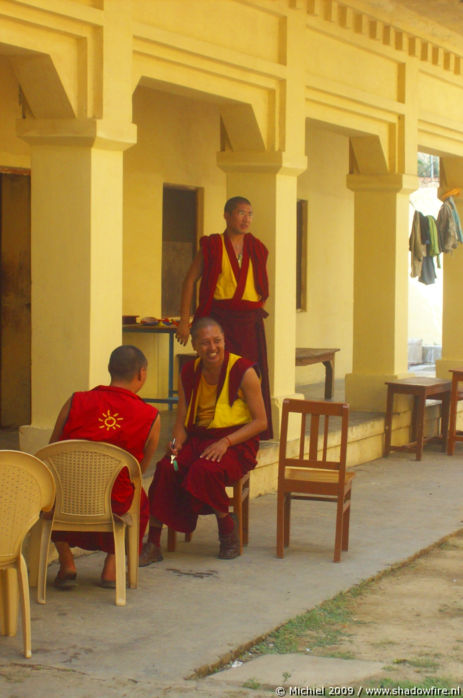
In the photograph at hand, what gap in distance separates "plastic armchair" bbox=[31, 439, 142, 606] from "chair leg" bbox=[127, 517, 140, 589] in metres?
0.12

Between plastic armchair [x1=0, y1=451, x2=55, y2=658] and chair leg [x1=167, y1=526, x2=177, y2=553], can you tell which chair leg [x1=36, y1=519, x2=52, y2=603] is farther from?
chair leg [x1=167, y1=526, x2=177, y2=553]

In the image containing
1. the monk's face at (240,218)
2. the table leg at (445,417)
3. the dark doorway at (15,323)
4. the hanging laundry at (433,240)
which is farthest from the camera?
the hanging laundry at (433,240)

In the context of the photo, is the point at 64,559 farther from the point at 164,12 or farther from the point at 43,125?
the point at 164,12

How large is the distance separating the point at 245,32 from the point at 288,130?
827 millimetres

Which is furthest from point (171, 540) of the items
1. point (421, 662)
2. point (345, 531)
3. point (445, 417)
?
point (445, 417)

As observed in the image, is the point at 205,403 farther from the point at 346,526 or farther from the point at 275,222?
the point at 275,222

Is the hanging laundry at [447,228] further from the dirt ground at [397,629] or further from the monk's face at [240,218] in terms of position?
the dirt ground at [397,629]

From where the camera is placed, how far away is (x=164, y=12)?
7.09 m

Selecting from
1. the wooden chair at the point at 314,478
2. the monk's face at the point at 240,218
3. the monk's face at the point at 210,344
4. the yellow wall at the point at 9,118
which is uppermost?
the yellow wall at the point at 9,118

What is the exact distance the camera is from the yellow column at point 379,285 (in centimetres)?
1020

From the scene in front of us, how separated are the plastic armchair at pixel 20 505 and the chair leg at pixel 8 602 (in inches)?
4.8

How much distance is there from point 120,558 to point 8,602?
0.64 metres

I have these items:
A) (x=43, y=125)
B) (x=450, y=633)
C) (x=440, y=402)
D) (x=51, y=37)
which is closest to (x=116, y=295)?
(x=43, y=125)

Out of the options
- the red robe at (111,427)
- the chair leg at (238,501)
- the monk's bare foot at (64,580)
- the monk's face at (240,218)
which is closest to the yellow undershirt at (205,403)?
the chair leg at (238,501)
